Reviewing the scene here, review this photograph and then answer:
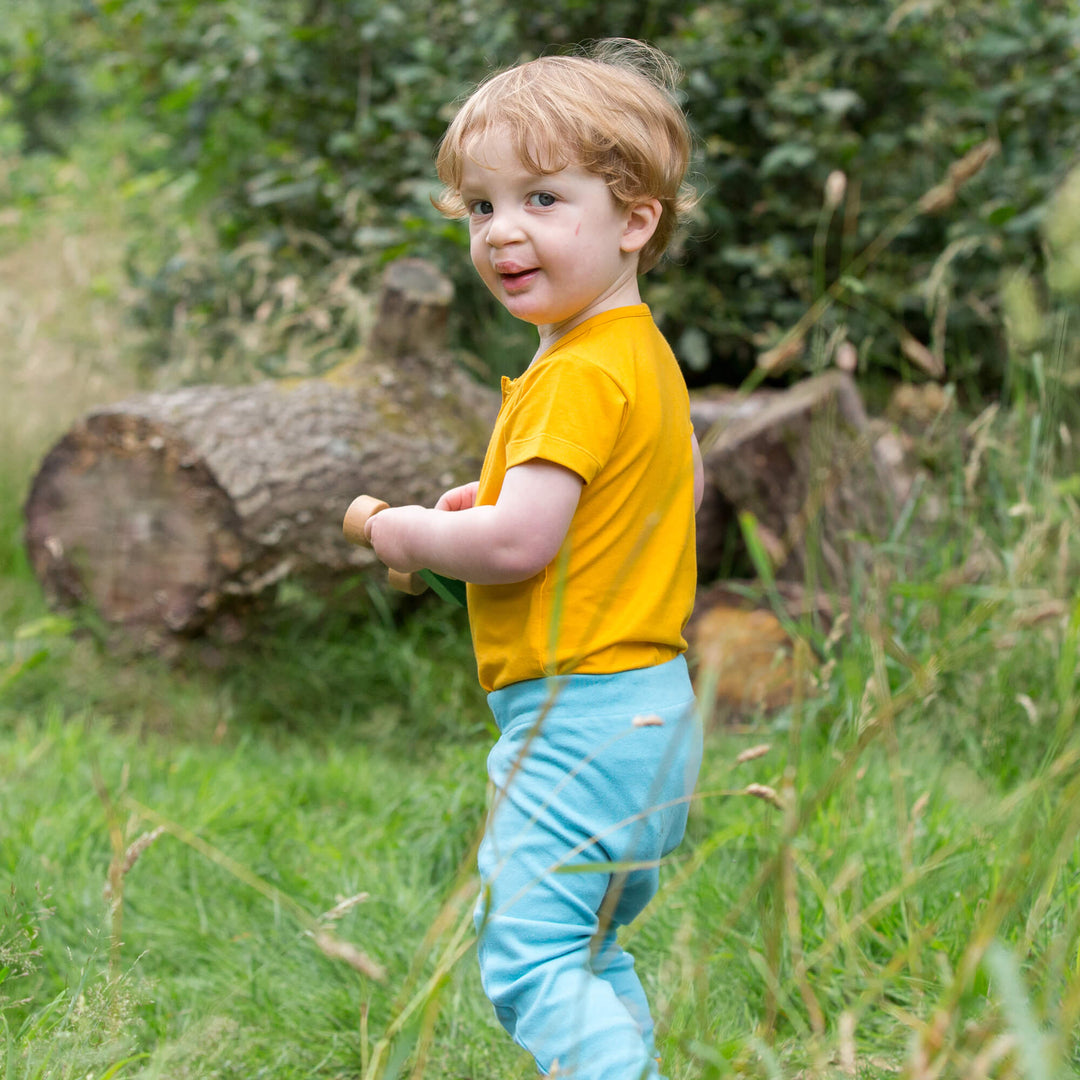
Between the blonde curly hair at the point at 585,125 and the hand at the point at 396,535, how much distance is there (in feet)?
1.46

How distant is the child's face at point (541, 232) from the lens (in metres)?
1.38

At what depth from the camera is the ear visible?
1.46 metres

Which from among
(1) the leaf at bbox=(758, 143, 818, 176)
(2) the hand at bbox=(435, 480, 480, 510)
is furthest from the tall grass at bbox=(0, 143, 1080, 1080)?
(1) the leaf at bbox=(758, 143, 818, 176)

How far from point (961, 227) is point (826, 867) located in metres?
2.68

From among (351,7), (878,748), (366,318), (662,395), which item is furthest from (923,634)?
(351,7)

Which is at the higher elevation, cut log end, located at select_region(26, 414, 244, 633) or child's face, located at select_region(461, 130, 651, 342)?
child's face, located at select_region(461, 130, 651, 342)

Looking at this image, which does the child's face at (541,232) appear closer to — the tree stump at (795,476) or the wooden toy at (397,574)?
the wooden toy at (397,574)

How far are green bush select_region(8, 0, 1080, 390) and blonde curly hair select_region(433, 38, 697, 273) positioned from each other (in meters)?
2.36

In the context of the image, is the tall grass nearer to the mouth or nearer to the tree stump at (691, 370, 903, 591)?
the tree stump at (691, 370, 903, 591)

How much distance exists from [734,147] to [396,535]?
3.42 meters

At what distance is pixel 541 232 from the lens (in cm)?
138

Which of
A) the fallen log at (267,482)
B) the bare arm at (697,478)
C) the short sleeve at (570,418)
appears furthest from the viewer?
the fallen log at (267,482)

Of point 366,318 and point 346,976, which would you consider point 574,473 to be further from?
point 366,318

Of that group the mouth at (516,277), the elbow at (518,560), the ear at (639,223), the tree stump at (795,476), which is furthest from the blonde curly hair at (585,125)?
the tree stump at (795,476)
